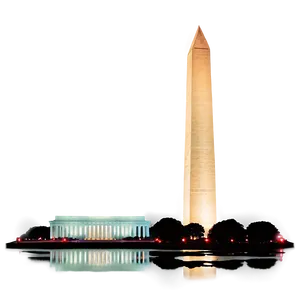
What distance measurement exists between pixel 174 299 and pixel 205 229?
4017 cm

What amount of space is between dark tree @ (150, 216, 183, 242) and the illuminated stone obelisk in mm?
4037

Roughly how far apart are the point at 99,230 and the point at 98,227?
30cm

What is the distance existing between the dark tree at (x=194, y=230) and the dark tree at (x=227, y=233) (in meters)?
2.00

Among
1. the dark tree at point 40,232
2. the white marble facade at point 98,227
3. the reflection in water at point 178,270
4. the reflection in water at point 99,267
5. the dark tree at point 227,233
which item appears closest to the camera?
the reflection in water at point 178,270

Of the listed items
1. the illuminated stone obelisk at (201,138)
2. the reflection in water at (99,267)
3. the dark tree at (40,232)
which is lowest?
the reflection in water at (99,267)

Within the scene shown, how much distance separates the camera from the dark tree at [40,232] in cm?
6281

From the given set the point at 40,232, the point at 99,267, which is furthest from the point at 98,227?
the point at 99,267

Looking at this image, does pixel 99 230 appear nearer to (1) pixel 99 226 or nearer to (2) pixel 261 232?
(1) pixel 99 226

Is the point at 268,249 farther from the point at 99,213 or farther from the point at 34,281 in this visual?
the point at 34,281

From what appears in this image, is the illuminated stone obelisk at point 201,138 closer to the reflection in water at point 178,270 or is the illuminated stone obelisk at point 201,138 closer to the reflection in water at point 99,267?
the reflection in water at point 99,267

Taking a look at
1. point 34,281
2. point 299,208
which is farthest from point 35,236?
point 34,281

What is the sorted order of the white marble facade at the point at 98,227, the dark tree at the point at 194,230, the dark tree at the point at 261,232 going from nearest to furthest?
the dark tree at the point at 261,232
the dark tree at the point at 194,230
the white marble facade at the point at 98,227

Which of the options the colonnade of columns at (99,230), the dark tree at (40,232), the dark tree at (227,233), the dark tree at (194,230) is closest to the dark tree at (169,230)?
the dark tree at (194,230)

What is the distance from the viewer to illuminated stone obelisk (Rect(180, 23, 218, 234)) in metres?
61.2
